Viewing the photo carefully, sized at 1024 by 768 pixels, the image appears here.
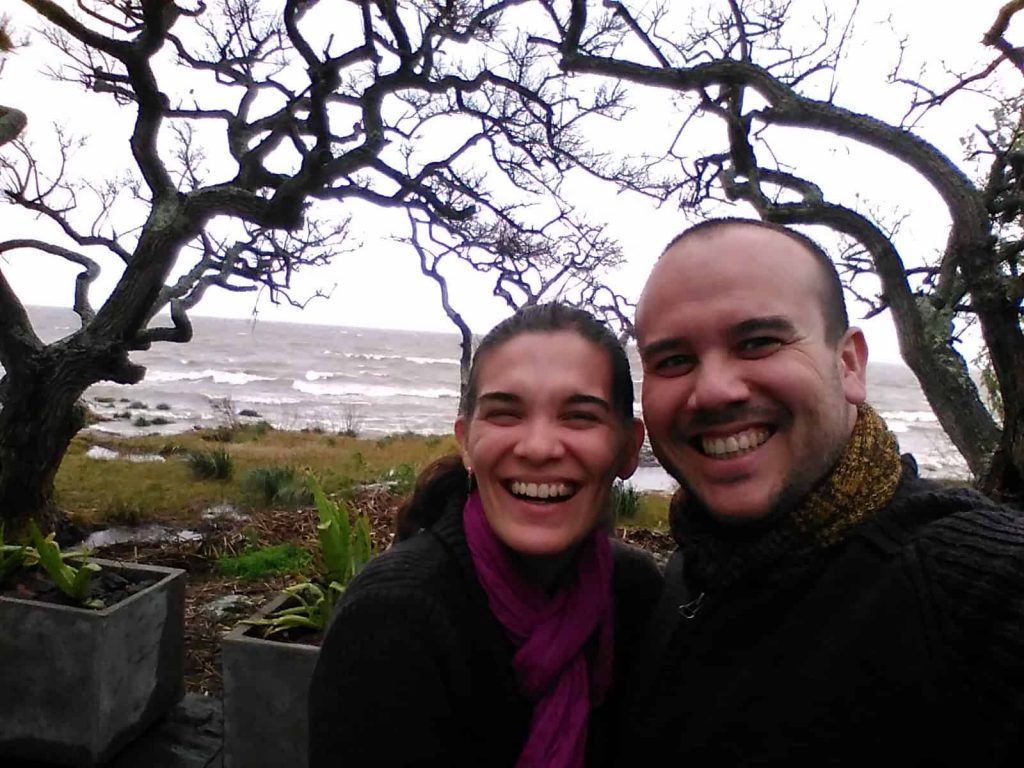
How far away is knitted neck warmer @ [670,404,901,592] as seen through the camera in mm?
1112

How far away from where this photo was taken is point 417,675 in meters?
1.23

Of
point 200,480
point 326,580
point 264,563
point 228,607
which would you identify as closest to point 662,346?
point 326,580

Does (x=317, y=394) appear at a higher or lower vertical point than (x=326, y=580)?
lower

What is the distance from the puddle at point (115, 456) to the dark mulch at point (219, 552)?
5044 millimetres

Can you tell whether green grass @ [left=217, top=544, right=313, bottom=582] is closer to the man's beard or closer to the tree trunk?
the tree trunk

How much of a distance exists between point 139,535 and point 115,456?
625cm

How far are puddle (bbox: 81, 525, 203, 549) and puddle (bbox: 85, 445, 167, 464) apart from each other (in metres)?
4.27

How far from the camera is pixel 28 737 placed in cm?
294

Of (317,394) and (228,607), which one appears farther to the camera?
(317,394)

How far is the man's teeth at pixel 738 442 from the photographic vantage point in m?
1.21

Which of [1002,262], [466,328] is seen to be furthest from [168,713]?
[1002,262]

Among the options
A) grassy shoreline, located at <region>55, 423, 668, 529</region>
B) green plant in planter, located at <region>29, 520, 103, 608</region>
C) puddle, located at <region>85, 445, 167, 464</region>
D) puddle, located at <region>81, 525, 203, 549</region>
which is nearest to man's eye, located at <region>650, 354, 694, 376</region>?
green plant in planter, located at <region>29, 520, 103, 608</region>

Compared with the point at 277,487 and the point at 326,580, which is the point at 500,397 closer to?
the point at 326,580

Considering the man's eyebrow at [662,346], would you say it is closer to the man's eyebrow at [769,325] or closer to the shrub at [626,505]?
the man's eyebrow at [769,325]
